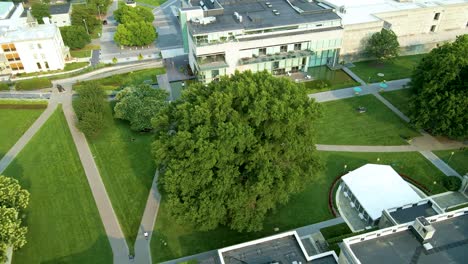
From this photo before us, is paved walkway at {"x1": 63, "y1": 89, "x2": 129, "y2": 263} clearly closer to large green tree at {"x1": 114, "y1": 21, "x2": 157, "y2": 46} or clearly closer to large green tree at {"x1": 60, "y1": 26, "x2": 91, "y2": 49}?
large green tree at {"x1": 114, "y1": 21, "x2": 157, "y2": 46}

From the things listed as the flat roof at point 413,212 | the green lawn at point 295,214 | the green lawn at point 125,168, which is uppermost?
the flat roof at point 413,212

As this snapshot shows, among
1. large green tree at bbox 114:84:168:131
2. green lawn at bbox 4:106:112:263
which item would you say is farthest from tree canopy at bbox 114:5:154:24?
green lawn at bbox 4:106:112:263

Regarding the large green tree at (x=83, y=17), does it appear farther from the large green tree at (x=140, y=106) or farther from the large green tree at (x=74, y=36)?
the large green tree at (x=140, y=106)

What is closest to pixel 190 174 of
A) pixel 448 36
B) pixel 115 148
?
pixel 115 148

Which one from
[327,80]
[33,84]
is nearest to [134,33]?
[33,84]

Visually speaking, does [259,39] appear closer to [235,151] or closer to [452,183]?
[235,151]

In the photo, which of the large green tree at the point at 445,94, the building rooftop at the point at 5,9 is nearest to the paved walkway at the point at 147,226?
the large green tree at the point at 445,94

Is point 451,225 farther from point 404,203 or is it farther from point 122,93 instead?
point 122,93
